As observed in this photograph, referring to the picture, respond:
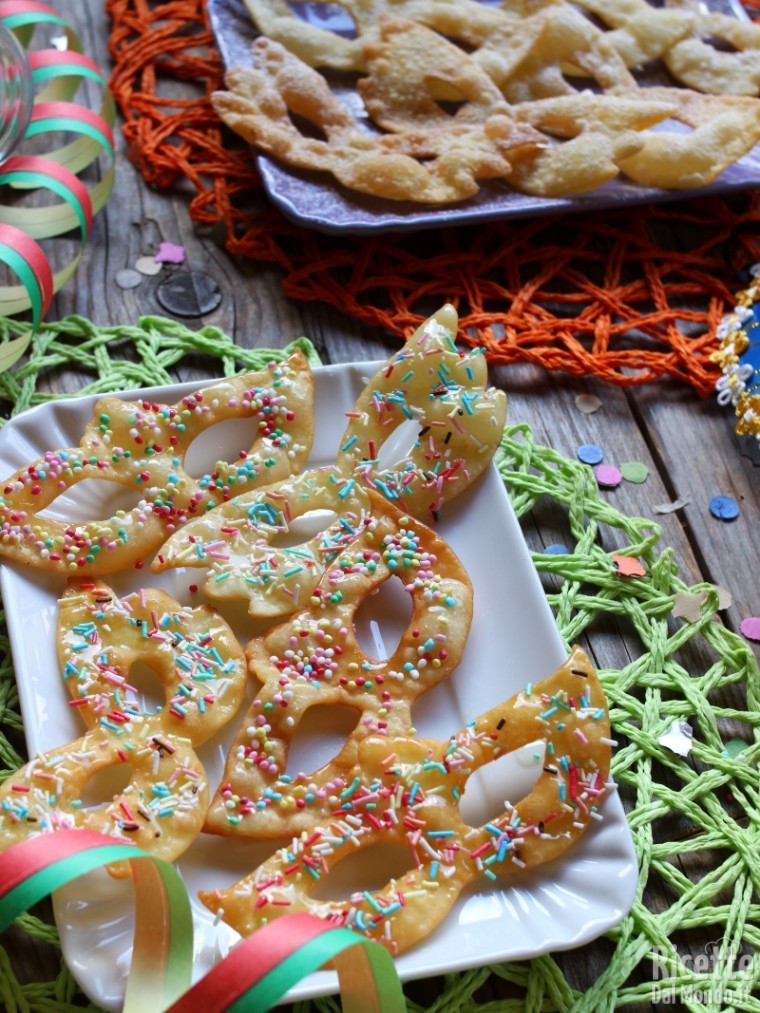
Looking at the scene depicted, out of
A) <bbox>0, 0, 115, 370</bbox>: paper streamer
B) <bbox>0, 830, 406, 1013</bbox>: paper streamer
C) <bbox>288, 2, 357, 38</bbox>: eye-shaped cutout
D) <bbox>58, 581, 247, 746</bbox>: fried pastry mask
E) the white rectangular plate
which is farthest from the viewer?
<bbox>288, 2, 357, 38</bbox>: eye-shaped cutout

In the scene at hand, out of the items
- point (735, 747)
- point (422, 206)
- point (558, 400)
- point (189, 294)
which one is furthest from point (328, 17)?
point (735, 747)

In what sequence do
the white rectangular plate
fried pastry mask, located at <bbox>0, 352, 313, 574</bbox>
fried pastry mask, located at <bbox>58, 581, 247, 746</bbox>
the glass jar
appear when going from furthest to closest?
the glass jar → fried pastry mask, located at <bbox>0, 352, 313, 574</bbox> → fried pastry mask, located at <bbox>58, 581, 247, 746</bbox> → the white rectangular plate

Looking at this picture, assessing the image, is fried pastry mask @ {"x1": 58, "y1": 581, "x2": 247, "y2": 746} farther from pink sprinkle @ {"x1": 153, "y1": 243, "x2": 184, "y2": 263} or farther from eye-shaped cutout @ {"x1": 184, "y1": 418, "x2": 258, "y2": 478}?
pink sprinkle @ {"x1": 153, "y1": 243, "x2": 184, "y2": 263}

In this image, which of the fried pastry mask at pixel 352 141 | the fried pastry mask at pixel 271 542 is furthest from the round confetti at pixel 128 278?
the fried pastry mask at pixel 271 542

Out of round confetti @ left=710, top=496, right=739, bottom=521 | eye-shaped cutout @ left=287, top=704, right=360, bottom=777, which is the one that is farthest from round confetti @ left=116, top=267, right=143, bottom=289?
round confetti @ left=710, top=496, right=739, bottom=521

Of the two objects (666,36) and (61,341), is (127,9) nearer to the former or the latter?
(61,341)

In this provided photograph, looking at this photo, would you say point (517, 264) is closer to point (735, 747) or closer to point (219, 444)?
point (219, 444)
